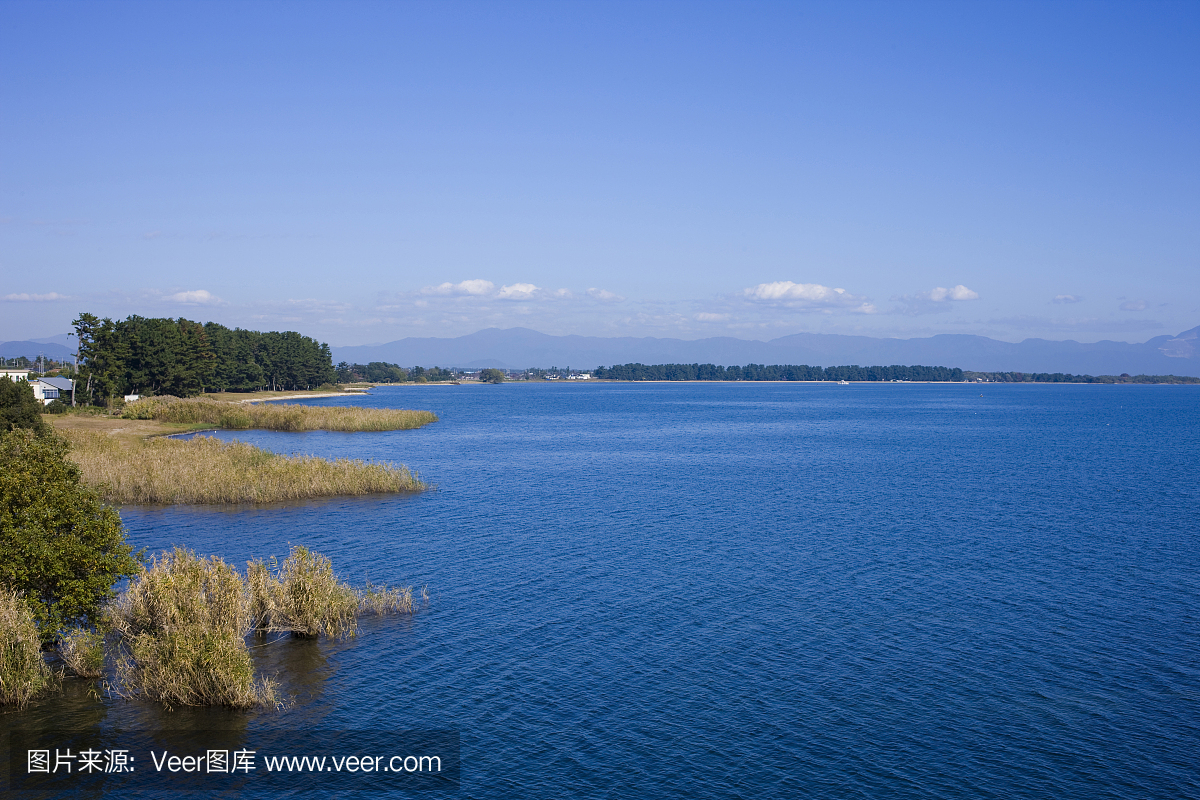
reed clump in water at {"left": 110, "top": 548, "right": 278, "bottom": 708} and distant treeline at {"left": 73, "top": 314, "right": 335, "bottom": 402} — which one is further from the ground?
distant treeline at {"left": 73, "top": 314, "right": 335, "bottom": 402}

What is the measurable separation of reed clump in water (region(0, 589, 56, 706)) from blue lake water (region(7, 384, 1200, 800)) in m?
0.71

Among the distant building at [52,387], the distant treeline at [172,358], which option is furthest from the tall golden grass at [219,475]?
the distant building at [52,387]

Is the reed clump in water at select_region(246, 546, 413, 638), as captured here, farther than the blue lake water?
Yes

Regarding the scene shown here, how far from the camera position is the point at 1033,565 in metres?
33.8

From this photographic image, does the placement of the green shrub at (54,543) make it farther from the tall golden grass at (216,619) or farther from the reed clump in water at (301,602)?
the reed clump in water at (301,602)

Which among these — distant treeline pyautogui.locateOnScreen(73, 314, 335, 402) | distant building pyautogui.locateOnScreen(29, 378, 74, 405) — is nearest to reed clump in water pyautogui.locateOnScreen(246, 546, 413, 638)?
distant treeline pyautogui.locateOnScreen(73, 314, 335, 402)

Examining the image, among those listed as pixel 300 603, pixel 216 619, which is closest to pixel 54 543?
pixel 216 619

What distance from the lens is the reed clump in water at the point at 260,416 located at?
9281 centimetres

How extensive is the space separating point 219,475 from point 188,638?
2881cm

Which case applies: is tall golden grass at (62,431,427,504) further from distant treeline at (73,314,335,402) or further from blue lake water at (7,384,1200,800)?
distant treeline at (73,314,335,402)

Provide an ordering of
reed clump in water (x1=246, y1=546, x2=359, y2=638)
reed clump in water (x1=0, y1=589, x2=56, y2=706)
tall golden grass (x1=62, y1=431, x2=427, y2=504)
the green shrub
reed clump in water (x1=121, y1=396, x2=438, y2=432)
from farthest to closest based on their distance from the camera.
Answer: reed clump in water (x1=121, y1=396, x2=438, y2=432) → tall golden grass (x1=62, y1=431, x2=427, y2=504) → reed clump in water (x1=246, y1=546, x2=359, y2=638) → the green shrub → reed clump in water (x1=0, y1=589, x2=56, y2=706)

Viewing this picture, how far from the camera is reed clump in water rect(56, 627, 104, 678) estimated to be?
20.5m

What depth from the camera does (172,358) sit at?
367ft

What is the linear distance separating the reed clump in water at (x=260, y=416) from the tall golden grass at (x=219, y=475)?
1589 inches
